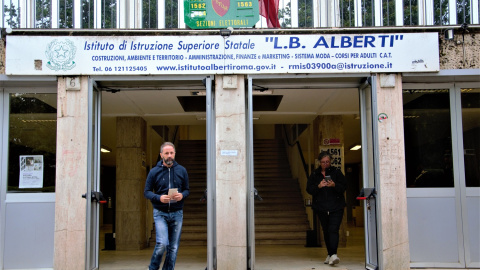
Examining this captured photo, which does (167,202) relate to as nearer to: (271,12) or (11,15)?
(271,12)

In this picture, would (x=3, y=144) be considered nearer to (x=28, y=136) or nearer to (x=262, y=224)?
(x=28, y=136)

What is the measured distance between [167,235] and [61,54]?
9.64 feet

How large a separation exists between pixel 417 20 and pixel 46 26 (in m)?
5.36

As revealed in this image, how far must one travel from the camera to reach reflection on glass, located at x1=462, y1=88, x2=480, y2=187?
806 centimetres

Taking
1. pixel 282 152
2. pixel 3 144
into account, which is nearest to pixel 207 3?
pixel 3 144

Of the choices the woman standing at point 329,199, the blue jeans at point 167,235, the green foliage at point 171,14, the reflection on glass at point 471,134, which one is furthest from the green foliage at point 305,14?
the blue jeans at point 167,235

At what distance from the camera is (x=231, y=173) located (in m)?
7.60

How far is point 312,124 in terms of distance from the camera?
1275cm

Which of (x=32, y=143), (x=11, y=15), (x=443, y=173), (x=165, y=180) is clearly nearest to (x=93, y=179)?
(x=32, y=143)

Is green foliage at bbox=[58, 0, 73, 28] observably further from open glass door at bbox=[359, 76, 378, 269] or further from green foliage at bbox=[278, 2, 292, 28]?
open glass door at bbox=[359, 76, 378, 269]

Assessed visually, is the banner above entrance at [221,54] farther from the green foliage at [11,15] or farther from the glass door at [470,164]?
the glass door at [470,164]

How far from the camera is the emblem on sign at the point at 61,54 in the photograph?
7.65 m

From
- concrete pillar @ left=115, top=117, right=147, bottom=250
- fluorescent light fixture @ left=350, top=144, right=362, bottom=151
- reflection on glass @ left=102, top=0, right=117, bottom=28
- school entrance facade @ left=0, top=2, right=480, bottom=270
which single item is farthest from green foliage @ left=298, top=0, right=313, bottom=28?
fluorescent light fixture @ left=350, top=144, right=362, bottom=151

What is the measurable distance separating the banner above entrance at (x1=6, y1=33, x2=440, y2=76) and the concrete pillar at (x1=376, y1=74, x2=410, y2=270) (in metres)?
0.32
